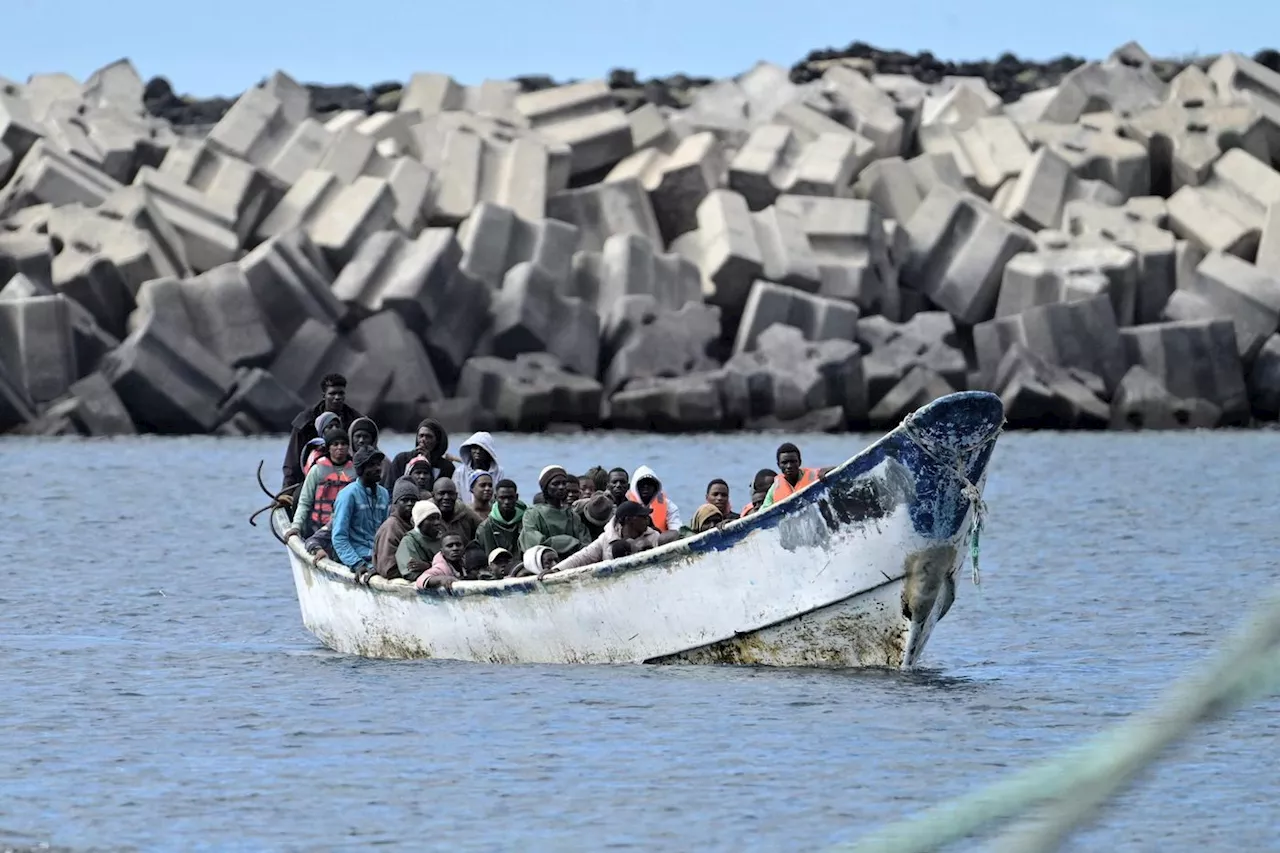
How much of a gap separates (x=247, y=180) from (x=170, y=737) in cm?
4113

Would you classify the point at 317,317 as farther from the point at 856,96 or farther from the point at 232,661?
the point at 232,661

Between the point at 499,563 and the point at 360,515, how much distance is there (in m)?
1.64

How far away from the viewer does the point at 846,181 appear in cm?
5994

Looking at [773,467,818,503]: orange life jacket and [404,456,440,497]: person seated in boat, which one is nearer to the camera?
[773,467,818,503]: orange life jacket

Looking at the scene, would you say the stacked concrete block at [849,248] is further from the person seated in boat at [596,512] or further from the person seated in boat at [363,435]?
the person seated in boat at [596,512]

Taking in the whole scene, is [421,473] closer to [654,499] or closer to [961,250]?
[654,499]

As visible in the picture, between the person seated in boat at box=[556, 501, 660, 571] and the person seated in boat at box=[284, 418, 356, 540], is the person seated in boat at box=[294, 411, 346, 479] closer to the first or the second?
the person seated in boat at box=[284, 418, 356, 540]

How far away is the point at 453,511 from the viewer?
17.7m

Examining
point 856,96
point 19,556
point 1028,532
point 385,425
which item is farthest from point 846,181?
point 19,556

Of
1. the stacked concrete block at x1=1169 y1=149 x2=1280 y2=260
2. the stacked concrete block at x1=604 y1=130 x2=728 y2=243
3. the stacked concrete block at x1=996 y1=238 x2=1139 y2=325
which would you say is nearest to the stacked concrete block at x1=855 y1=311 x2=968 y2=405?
the stacked concrete block at x1=996 y1=238 x2=1139 y2=325

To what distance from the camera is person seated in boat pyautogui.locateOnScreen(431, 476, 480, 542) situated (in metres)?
17.2

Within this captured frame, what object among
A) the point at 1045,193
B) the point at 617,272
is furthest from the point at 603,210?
the point at 1045,193

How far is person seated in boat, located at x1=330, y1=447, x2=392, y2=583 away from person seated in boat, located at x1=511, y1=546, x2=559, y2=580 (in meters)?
A: 1.58

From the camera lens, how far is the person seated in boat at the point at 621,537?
16844 mm
